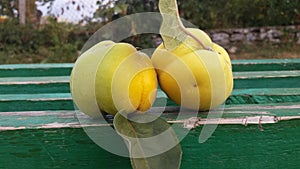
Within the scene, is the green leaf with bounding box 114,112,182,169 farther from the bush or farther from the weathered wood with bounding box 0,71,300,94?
the bush

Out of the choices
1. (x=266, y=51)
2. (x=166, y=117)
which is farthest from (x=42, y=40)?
(x=166, y=117)

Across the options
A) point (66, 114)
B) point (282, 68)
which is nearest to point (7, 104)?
point (66, 114)

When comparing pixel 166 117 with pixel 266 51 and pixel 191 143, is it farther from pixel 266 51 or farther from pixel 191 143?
pixel 266 51

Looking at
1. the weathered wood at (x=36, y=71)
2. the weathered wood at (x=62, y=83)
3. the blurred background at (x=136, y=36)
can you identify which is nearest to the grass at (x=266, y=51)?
the blurred background at (x=136, y=36)

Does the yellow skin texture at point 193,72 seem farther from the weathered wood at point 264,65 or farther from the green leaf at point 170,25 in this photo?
the weathered wood at point 264,65

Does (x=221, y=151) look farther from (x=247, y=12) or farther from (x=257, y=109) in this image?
(x=247, y=12)
